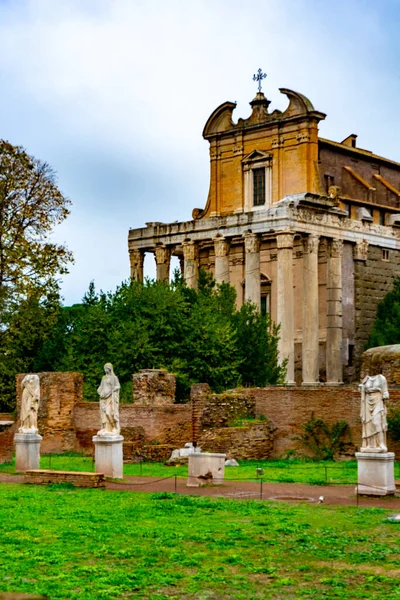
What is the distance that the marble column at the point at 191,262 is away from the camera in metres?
57.2

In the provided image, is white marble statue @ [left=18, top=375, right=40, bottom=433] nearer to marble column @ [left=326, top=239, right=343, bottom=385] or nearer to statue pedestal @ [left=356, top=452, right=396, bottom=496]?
statue pedestal @ [left=356, top=452, right=396, bottom=496]

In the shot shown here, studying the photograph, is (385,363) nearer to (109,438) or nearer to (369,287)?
(109,438)

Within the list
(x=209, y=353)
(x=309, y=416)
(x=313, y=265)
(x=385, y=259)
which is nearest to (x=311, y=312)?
(x=313, y=265)

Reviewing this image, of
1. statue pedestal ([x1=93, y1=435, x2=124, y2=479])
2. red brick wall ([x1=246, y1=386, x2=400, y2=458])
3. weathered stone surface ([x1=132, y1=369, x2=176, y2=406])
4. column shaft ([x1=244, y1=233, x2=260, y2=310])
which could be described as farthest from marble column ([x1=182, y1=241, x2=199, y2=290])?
statue pedestal ([x1=93, y1=435, x2=124, y2=479])

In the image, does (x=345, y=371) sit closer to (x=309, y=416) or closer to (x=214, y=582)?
(x=309, y=416)

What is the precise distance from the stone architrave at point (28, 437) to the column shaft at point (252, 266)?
27.9 meters

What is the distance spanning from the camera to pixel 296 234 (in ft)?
178

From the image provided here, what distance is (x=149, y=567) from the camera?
1255 cm

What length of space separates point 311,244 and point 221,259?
497 cm

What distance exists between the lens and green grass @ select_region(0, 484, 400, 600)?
11.4 metres

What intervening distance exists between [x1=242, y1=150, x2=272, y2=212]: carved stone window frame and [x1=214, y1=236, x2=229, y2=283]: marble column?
256 centimetres

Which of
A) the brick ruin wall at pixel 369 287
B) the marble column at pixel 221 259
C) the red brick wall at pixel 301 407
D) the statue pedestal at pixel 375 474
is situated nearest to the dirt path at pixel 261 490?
the statue pedestal at pixel 375 474

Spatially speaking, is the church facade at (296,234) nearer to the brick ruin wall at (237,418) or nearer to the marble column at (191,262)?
the marble column at (191,262)

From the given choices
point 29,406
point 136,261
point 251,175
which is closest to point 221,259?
point 251,175
